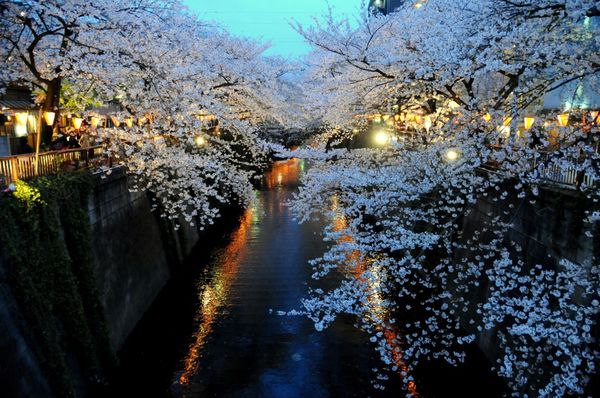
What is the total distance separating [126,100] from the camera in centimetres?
1485

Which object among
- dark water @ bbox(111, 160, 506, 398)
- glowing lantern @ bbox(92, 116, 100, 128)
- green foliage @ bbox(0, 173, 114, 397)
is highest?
glowing lantern @ bbox(92, 116, 100, 128)

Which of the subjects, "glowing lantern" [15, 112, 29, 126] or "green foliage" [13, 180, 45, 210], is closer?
"green foliage" [13, 180, 45, 210]

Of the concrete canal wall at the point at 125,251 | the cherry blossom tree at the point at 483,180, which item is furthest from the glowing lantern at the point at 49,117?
the cherry blossom tree at the point at 483,180

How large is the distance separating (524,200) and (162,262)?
13.4 m

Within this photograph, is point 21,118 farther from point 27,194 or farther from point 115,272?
point 27,194

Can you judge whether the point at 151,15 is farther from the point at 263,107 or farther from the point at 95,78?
the point at 263,107

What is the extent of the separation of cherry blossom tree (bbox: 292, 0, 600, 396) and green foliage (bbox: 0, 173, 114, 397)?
568 centimetres

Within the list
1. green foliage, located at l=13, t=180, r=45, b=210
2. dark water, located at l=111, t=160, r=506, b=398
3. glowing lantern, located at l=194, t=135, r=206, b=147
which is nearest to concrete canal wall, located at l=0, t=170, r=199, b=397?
dark water, located at l=111, t=160, r=506, b=398

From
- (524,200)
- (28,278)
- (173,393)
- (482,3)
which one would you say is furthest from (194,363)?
(482,3)

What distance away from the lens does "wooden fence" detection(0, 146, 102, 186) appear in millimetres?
8883

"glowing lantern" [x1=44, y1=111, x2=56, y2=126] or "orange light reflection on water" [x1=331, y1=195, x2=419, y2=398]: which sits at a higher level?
"glowing lantern" [x1=44, y1=111, x2=56, y2=126]

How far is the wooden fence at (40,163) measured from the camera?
8.88 metres

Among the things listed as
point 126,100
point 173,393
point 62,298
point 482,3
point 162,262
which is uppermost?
point 482,3

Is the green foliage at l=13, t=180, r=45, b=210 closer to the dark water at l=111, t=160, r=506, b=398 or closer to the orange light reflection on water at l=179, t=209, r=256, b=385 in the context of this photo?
the dark water at l=111, t=160, r=506, b=398
